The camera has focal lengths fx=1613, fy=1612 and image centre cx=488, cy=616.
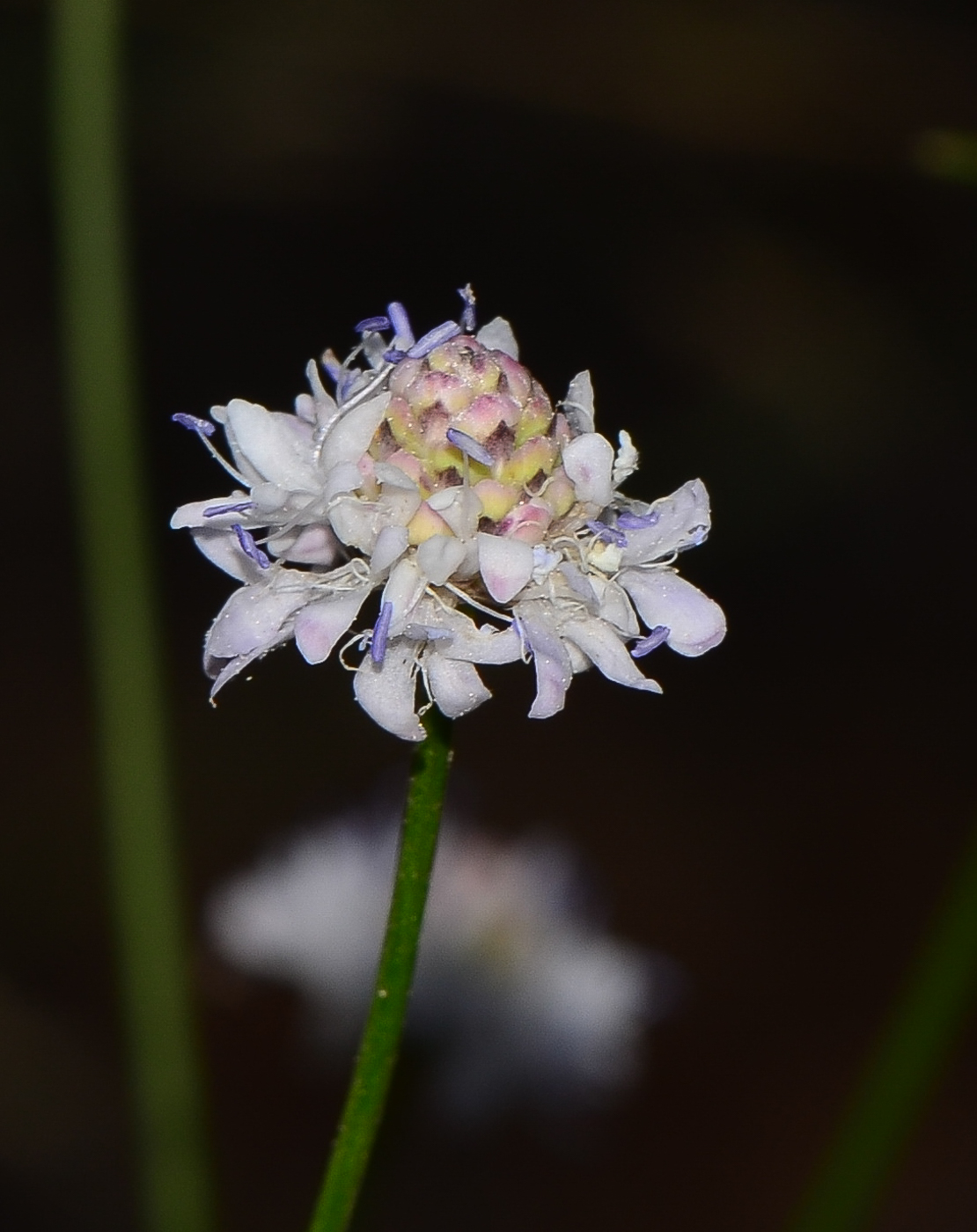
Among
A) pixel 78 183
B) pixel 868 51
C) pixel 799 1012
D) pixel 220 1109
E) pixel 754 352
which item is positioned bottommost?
pixel 220 1109

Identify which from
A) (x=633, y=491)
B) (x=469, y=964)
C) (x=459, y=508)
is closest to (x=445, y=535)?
(x=459, y=508)

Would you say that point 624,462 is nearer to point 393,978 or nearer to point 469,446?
point 469,446

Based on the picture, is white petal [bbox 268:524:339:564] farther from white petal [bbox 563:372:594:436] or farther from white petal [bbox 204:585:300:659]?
white petal [bbox 563:372:594:436]

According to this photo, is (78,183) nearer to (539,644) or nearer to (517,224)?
(539,644)

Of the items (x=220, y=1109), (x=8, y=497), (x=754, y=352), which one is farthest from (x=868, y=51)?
(x=220, y=1109)

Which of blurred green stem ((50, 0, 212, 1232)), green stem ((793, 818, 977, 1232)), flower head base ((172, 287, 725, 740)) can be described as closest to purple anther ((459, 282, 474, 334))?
flower head base ((172, 287, 725, 740))

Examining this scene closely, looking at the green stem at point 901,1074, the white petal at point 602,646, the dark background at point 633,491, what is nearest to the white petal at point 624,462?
the white petal at point 602,646
